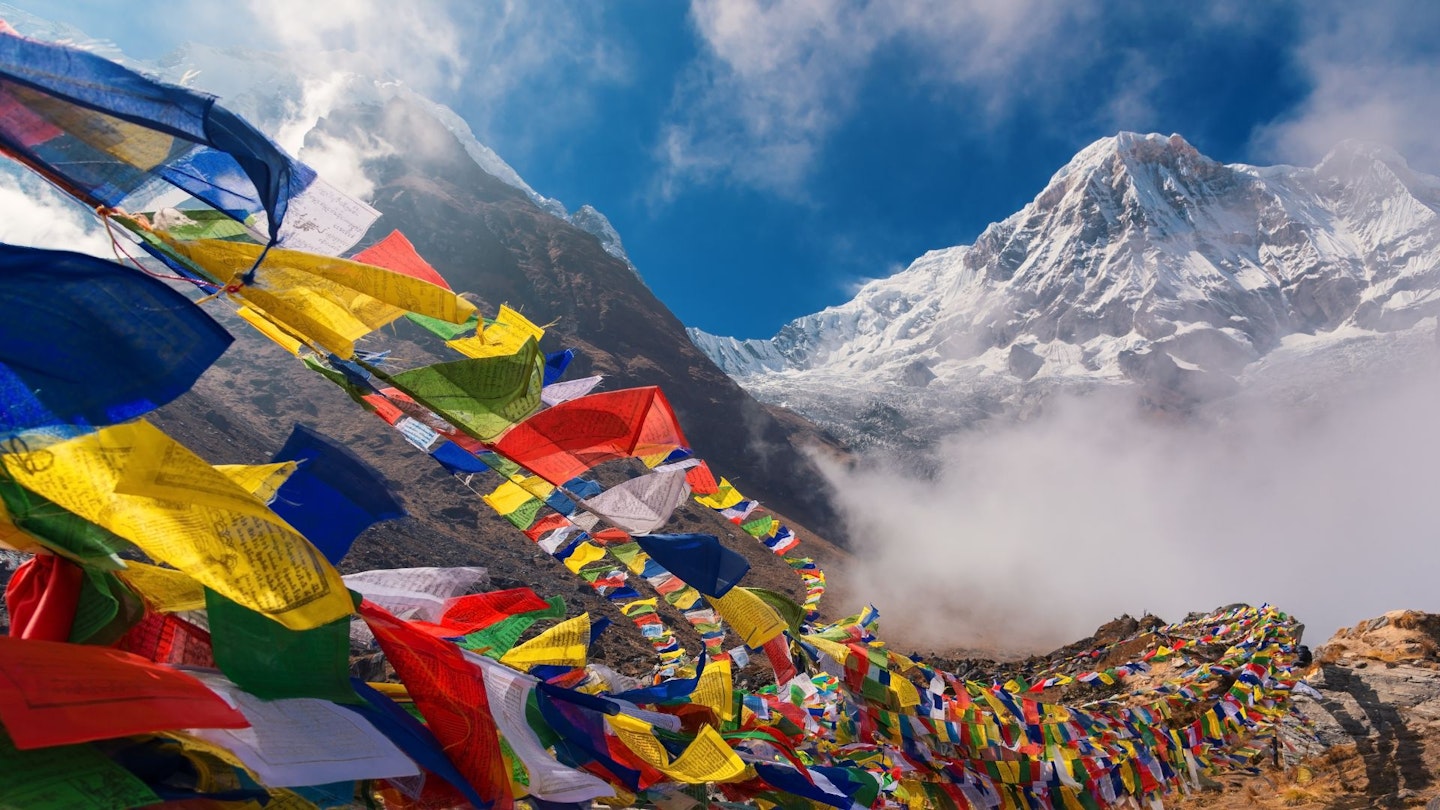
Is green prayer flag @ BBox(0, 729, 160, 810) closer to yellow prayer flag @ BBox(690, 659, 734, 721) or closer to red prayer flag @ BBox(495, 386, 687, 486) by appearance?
red prayer flag @ BBox(495, 386, 687, 486)

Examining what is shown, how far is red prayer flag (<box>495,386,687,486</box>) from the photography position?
10.0 ft

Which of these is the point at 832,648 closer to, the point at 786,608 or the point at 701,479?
the point at 786,608

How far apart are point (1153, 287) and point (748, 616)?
594 ft

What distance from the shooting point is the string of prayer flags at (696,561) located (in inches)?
140

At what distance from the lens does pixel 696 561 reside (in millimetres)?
3584

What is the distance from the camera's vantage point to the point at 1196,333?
14262cm

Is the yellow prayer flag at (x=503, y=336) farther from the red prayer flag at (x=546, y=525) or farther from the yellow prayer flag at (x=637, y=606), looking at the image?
the yellow prayer flag at (x=637, y=606)

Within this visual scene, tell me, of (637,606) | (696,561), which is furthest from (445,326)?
(637,606)

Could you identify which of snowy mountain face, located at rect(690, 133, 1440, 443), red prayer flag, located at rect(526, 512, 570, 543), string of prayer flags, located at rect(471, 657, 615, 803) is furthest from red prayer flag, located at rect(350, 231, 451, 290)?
snowy mountain face, located at rect(690, 133, 1440, 443)

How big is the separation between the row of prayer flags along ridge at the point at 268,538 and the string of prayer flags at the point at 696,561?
0.02 m

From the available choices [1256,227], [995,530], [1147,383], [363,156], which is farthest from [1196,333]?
[363,156]

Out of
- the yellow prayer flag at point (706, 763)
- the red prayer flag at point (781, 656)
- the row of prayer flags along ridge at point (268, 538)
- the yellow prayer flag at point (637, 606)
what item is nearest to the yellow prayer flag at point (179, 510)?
the row of prayer flags along ridge at point (268, 538)

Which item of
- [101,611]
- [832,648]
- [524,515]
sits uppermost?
[832,648]

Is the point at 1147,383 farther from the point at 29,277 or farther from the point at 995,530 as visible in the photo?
the point at 29,277
